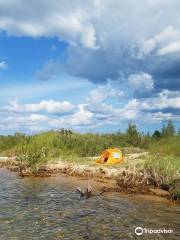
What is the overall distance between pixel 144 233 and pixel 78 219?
3.28m

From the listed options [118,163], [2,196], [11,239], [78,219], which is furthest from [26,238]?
[118,163]

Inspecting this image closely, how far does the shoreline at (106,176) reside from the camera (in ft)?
79.7

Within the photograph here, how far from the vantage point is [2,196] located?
2241 centimetres

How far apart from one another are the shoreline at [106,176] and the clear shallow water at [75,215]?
1.52 metres

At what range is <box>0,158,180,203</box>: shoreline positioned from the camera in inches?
956

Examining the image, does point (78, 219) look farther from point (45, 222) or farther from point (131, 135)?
point (131, 135)

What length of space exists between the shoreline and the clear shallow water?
1.52 metres

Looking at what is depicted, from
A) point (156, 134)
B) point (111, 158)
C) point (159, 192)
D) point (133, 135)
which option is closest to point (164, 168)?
point (159, 192)

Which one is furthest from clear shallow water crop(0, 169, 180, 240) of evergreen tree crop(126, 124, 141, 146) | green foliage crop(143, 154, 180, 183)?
evergreen tree crop(126, 124, 141, 146)

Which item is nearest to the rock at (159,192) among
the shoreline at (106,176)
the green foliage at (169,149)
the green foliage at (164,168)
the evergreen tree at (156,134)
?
the shoreline at (106,176)

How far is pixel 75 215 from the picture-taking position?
18469 mm

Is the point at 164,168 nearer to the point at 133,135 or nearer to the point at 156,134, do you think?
the point at 133,135

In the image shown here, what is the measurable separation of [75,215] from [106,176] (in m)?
10.5

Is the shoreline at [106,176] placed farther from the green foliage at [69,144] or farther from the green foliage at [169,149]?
the green foliage at [169,149]
